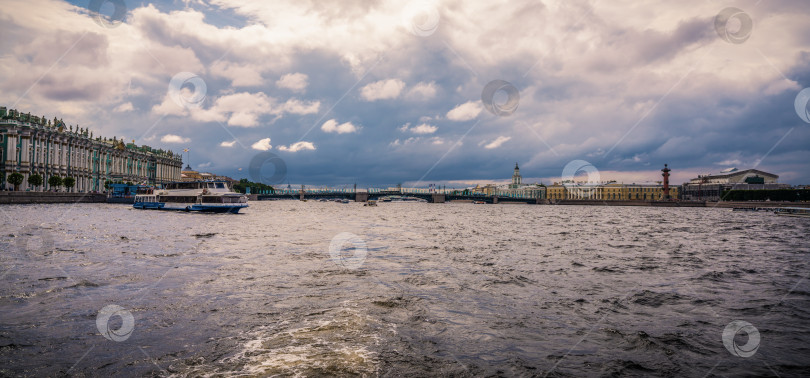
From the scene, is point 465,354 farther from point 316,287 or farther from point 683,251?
point 683,251

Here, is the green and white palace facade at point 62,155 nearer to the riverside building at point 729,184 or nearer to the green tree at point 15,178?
the green tree at point 15,178

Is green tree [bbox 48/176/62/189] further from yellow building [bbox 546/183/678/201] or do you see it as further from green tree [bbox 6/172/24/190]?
yellow building [bbox 546/183/678/201]

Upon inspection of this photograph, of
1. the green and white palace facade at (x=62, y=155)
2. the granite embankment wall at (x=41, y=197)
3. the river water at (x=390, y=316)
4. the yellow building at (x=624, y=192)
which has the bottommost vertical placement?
the river water at (x=390, y=316)

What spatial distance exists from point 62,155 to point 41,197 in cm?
2933

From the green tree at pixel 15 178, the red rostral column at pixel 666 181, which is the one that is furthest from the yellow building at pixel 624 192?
the green tree at pixel 15 178

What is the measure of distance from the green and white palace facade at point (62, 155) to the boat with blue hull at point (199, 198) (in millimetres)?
39949

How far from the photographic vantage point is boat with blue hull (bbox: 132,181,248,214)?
186 feet

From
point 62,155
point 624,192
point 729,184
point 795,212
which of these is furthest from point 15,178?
point 729,184

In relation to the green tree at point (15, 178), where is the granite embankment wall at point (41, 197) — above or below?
below

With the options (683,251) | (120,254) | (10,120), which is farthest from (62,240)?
(10,120)

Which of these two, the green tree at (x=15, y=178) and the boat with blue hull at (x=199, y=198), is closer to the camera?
the boat with blue hull at (x=199, y=198)

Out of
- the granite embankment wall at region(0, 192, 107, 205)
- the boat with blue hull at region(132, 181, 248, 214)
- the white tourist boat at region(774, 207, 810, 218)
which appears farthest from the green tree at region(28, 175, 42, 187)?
the white tourist boat at region(774, 207, 810, 218)

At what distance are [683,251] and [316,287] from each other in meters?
19.3

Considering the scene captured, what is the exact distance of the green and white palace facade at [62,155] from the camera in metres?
87.8
